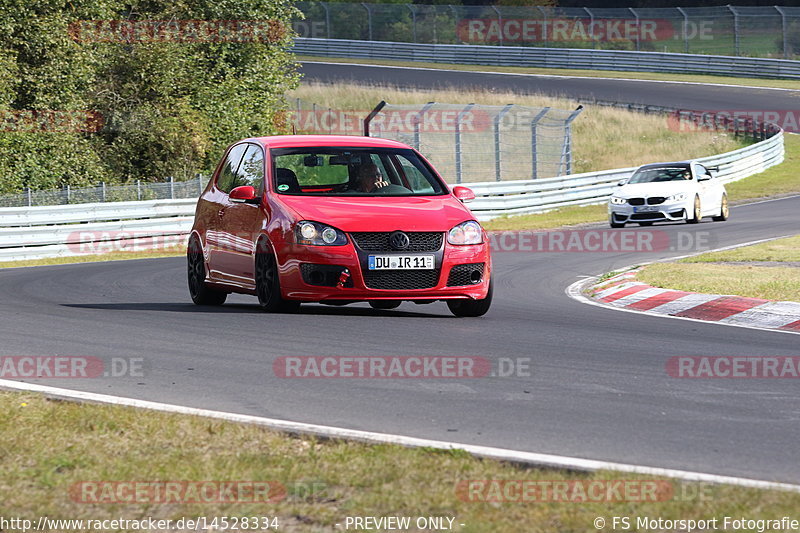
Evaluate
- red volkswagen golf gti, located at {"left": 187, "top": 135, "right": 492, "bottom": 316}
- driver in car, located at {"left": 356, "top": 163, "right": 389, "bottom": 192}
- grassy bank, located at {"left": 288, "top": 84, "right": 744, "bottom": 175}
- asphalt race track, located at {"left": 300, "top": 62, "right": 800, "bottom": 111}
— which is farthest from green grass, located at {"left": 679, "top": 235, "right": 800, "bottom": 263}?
asphalt race track, located at {"left": 300, "top": 62, "right": 800, "bottom": 111}

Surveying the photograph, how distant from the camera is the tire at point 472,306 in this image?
1084cm

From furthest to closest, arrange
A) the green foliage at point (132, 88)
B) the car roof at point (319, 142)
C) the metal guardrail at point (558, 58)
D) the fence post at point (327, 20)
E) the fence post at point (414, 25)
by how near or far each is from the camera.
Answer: the fence post at point (327, 20)
the fence post at point (414, 25)
the metal guardrail at point (558, 58)
the green foliage at point (132, 88)
the car roof at point (319, 142)

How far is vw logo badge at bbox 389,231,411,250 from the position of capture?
→ 1009 cm

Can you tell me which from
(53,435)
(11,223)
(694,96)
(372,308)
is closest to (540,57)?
(694,96)

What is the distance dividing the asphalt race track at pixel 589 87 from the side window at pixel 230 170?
131ft

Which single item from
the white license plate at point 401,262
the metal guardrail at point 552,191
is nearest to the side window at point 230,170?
the white license plate at point 401,262

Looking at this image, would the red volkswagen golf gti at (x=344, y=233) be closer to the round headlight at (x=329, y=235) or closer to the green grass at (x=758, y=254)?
the round headlight at (x=329, y=235)

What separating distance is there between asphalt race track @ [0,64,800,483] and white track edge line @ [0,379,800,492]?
0.55 ft

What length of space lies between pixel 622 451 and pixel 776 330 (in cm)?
534

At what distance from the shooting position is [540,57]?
209ft

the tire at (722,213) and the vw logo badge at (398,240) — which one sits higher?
the vw logo badge at (398,240)

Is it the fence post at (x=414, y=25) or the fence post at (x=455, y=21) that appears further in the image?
the fence post at (x=414, y=25)

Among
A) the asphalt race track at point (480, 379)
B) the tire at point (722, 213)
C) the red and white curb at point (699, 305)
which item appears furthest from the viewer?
the tire at point (722, 213)

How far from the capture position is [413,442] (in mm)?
5500
